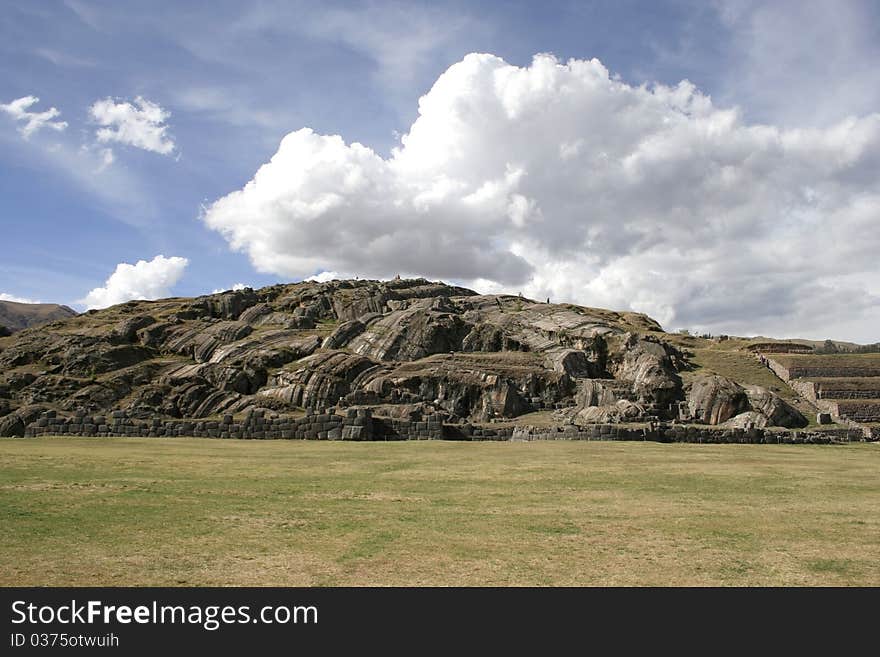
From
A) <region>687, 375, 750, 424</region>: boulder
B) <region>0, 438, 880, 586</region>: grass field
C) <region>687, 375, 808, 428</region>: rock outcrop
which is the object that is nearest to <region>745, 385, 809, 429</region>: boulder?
<region>687, 375, 808, 428</region>: rock outcrop

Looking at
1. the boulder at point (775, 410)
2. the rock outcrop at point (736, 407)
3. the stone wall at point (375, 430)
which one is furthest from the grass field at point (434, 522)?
the boulder at point (775, 410)

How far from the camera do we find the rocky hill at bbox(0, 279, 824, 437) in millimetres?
51250

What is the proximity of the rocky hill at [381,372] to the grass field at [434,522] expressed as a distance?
2133cm

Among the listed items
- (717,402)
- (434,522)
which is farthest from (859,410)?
(434,522)

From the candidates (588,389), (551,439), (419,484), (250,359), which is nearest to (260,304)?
(250,359)

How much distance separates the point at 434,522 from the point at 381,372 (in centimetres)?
4460

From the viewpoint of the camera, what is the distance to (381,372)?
5959 centimetres

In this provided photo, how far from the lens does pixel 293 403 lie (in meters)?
56.8

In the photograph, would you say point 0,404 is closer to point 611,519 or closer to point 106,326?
point 106,326

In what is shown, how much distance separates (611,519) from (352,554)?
A: 21.3ft

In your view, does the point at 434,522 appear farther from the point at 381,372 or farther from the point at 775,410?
the point at 381,372

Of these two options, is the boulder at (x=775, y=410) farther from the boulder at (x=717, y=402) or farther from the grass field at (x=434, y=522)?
the grass field at (x=434, y=522)

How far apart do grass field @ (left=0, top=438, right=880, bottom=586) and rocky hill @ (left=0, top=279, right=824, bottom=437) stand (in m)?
21.3

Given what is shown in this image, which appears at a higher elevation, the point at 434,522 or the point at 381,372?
the point at 381,372
